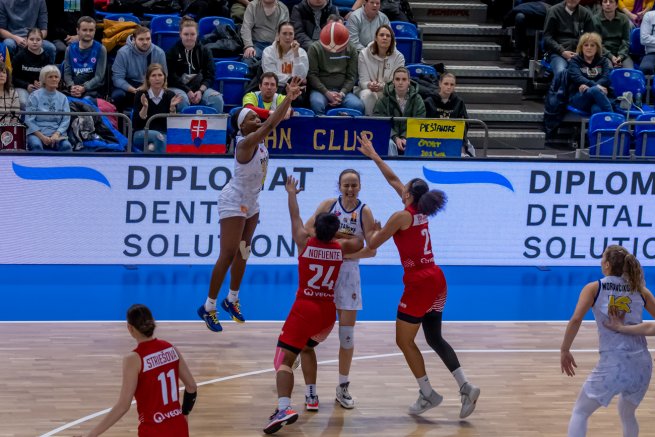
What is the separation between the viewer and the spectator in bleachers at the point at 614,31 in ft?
56.4

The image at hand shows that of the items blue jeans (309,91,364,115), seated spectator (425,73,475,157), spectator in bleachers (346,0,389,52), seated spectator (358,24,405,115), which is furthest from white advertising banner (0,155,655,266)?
spectator in bleachers (346,0,389,52)

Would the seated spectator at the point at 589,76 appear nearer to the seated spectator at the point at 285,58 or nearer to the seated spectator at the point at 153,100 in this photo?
the seated spectator at the point at 285,58

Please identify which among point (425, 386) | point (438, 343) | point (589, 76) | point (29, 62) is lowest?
point (425, 386)

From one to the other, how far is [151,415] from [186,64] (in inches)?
366

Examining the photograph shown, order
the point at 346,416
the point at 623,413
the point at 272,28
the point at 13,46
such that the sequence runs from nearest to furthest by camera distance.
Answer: the point at 623,413, the point at 346,416, the point at 13,46, the point at 272,28

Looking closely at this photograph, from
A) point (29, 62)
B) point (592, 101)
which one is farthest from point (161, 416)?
point (592, 101)

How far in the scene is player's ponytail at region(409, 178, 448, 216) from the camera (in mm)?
8289

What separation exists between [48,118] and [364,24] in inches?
195

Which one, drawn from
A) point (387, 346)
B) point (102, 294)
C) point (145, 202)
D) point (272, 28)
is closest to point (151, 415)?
point (387, 346)

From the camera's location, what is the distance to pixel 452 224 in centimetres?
1335

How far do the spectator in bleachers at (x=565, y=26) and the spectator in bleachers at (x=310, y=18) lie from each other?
3.42 m

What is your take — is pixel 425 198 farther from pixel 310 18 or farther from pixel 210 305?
pixel 310 18

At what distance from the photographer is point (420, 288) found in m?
8.34

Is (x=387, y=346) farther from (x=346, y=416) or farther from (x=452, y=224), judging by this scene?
(x=452, y=224)
